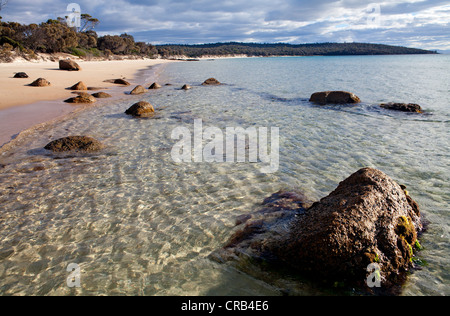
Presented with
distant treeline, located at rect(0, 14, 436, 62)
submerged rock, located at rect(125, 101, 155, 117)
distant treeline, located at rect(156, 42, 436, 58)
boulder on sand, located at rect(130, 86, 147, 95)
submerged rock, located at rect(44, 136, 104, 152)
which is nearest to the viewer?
submerged rock, located at rect(44, 136, 104, 152)

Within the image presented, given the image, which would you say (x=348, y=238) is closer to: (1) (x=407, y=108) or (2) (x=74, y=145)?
(2) (x=74, y=145)

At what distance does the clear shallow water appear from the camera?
3092mm

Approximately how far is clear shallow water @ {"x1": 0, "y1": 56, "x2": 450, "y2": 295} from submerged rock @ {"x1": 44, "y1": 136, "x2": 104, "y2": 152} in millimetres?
Result: 316

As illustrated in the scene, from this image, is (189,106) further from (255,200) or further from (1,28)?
(1,28)

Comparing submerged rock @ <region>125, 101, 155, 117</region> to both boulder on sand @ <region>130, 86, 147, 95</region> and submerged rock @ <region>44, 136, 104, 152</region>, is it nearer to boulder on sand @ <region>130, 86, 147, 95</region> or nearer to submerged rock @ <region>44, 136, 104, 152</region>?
submerged rock @ <region>44, 136, 104, 152</region>

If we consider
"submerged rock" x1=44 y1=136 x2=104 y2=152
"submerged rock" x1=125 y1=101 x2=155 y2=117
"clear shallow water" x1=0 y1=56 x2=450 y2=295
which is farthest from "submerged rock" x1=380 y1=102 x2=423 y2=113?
"submerged rock" x1=44 y1=136 x2=104 y2=152

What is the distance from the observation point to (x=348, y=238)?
2957 millimetres

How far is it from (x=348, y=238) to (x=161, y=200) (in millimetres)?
3073

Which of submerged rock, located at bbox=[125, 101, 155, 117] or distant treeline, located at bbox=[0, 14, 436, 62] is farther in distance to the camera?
distant treeline, located at bbox=[0, 14, 436, 62]

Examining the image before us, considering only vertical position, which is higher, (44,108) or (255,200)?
(44,108)

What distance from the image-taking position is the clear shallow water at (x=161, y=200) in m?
3.09
